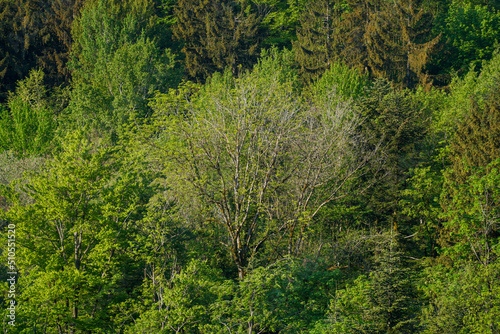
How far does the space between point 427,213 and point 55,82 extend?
41727 millimetres

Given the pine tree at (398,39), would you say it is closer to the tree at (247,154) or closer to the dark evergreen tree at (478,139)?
the dark evergreen tree at (478,139)

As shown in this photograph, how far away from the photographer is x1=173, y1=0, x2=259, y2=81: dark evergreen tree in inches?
1969

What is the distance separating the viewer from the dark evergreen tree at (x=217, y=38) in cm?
5000

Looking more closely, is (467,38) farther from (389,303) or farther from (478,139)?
(389,303)

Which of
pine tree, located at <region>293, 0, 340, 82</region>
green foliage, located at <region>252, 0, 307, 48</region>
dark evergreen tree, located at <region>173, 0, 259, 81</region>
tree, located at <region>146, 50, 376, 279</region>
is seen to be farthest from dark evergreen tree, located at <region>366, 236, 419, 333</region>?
green foliage, located at <region>252, 0, 307, 48</region>

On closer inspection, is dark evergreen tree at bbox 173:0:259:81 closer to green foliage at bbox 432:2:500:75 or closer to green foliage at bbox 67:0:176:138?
green foliage at bbox 67:0:176:138

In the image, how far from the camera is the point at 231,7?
174 ft

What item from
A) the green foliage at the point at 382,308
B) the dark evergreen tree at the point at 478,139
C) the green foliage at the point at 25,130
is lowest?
the green foliage at the point at 25,130

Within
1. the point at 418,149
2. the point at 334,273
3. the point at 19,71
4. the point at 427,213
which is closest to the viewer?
the point at 334,273

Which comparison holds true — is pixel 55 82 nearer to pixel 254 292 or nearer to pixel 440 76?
pixel 440 76

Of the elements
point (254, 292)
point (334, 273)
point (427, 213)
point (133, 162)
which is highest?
point (133, 162)

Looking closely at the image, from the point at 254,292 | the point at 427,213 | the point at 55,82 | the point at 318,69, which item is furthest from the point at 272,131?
the point at 55,82

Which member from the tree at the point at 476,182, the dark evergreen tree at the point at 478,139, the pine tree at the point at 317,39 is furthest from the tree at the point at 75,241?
the pine tree at the point at 317,39

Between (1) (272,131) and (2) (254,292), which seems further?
(1) (272,131)
